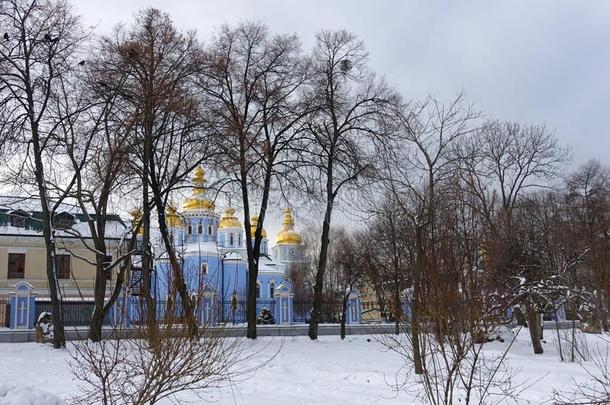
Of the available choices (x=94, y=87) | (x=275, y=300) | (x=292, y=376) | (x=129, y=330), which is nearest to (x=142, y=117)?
(x=94, y=87)

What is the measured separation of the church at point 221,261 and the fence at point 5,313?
8.81 metres

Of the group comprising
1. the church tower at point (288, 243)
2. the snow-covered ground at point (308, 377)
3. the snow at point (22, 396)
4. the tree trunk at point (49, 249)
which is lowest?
the snow-covered ground at point (308, 377)

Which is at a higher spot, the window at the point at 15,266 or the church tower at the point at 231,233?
the church tower at the point at 231,233

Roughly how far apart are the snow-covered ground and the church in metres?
1.80

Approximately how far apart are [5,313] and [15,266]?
10101 mm

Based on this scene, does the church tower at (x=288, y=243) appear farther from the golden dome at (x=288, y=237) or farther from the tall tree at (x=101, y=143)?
the tall tree at (x=101, y=143)

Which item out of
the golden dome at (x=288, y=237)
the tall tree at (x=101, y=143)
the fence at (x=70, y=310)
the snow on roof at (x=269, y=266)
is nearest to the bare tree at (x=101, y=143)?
the tall tree at (x=101, y=143)

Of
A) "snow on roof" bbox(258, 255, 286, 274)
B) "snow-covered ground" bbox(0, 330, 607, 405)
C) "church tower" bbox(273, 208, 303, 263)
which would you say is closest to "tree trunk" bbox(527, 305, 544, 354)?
"snow-covered ground" bbox(0, 330, 607, 405)

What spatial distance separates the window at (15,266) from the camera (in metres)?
39.9

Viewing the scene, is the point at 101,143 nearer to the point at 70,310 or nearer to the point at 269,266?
the point at 70,310

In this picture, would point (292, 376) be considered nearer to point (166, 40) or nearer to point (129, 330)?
point (129, 330)

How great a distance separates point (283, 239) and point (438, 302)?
210ft

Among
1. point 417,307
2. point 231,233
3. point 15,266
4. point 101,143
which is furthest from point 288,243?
point 417,307

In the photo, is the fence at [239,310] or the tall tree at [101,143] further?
the tall tree at [101,143]
